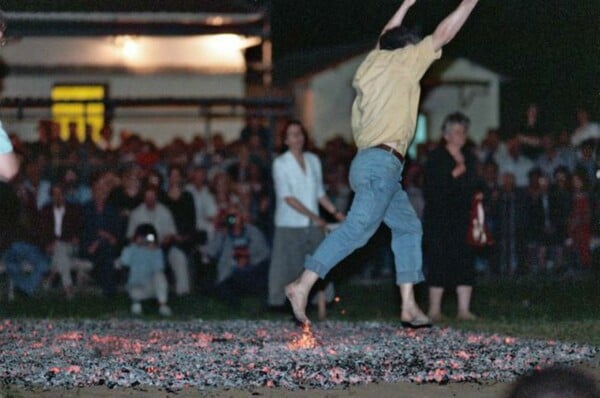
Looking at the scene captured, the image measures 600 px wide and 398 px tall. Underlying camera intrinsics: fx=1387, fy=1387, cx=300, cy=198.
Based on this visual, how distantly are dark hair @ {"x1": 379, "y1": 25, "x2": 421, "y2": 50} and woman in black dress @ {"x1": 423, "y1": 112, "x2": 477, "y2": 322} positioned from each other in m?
3.30

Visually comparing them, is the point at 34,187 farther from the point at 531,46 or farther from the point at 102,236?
the point at 531,46

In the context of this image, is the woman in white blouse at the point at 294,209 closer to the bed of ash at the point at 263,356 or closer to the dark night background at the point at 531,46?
the bed of ash at the point at 263,356

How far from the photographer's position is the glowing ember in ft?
34.1

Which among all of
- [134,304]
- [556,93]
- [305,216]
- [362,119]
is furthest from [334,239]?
[556,93]

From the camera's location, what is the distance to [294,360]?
382 inches

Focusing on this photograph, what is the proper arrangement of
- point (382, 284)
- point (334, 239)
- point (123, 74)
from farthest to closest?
point (123, 74) < point (382, 284) < point (334, 239)

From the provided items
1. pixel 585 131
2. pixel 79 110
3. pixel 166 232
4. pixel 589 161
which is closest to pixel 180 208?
pixel 166 232

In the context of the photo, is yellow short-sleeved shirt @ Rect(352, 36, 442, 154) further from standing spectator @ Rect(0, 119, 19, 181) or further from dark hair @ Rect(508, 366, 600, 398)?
dark hair @ Rect(508, 366, 600, 398)

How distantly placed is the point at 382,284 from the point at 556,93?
17.1m

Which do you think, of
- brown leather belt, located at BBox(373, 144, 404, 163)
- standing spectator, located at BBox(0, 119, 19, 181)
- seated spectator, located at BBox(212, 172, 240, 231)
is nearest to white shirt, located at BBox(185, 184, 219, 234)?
seated spectator, located at BBox(212, 172, 240, 231)

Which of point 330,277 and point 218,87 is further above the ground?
point 218,87

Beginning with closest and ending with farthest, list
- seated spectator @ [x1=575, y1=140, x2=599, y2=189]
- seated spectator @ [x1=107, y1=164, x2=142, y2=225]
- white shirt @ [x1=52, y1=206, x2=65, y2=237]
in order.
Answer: seated spectator @ [x1=107, y1=164, x2=142, y2=225]
white shirt @ [x1=52, y1=206, x2=65, y2=237]
seated spectator @ [x1=575, y1=140, x2=599, y2=189]

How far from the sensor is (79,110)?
2347cm

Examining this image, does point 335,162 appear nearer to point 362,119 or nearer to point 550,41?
point 362,119
